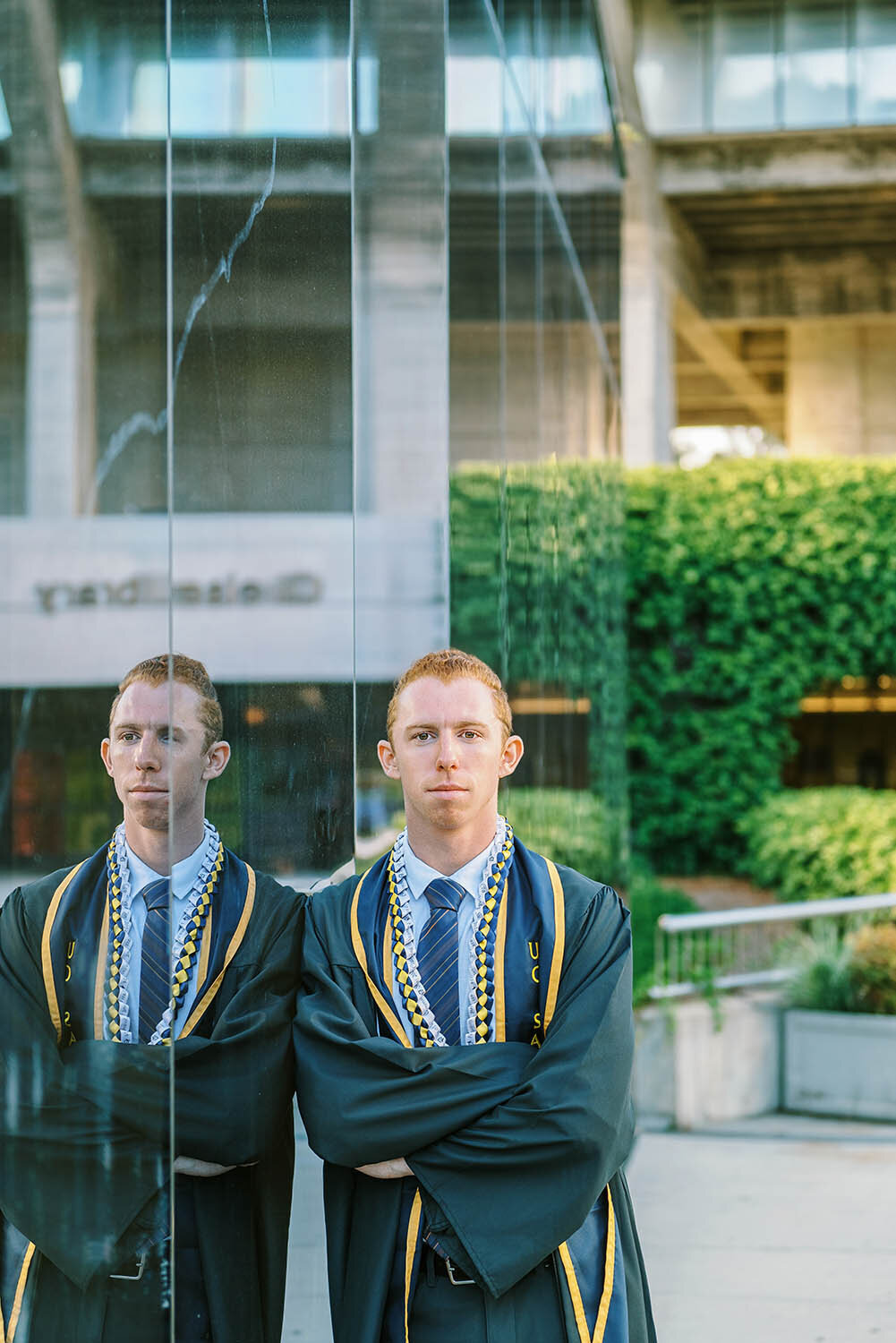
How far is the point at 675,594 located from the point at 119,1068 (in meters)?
13.7

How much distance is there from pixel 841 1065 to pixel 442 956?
6.67 metres

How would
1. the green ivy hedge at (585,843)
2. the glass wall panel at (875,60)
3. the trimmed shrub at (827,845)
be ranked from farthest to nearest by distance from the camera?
the glass wall panel at (875,60)
the trimmed shrub at (827,845)
the green ivy hedge at (585,843)

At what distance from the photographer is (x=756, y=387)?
2947 cm

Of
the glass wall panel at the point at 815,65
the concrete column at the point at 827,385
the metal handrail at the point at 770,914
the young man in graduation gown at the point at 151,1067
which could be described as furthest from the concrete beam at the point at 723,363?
the young man in graduation gown at the point at 151,1067

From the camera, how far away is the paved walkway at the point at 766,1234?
5.30m

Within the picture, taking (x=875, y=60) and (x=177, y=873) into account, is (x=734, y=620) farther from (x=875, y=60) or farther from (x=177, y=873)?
(x=177, y=873)

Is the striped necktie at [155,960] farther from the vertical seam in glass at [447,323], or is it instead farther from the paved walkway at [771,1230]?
the paved walkway at [771,1230]

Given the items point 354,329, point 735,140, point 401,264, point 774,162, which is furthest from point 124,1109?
point 774,162

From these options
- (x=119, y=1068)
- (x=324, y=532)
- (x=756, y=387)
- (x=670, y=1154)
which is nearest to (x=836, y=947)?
(x=670, y=1154)

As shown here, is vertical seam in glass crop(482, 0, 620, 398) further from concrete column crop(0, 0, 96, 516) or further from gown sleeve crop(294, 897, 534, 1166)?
gown sleeve crop(294, 897, 534, 1166)

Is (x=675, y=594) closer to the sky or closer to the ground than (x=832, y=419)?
closer to the ground

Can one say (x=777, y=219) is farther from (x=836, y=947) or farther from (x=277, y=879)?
(x=277, y=879)

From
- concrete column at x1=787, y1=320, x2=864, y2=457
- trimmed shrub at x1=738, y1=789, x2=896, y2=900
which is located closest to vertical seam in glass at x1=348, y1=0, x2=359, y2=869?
trimmed shrub at x1=738, y1=789, x2=896, y2=900

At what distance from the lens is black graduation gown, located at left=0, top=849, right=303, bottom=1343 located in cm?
208
